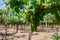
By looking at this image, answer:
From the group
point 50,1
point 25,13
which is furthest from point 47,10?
point 50,1

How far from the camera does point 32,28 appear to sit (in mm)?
2725

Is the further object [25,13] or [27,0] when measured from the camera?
[25,13]

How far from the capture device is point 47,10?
2.71 metres

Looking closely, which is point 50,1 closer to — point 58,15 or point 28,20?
point 28,20

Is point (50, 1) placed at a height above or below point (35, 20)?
above

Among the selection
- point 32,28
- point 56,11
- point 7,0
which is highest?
point 7,0

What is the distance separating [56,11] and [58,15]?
19cm

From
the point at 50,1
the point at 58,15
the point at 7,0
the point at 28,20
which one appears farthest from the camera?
the point at 58,15

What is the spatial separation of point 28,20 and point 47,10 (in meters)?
0.30

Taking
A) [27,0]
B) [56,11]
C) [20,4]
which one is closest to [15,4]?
[20,4]

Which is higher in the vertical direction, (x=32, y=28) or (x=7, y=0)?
(x=7, y=0)

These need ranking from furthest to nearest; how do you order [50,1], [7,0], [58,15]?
[58,15] < [7,0] < [50,1]

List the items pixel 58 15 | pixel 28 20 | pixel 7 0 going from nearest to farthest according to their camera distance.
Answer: pixel 7 0, pixel 28 20, pixel 58 15

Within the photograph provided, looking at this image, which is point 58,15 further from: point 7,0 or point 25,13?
point 7,0
